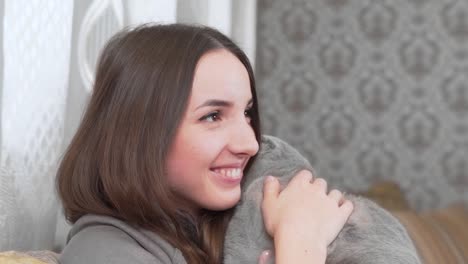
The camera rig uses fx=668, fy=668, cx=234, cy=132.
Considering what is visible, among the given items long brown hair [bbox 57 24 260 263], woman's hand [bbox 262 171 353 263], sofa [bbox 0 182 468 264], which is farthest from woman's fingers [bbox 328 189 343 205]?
sofa [bbox 0 182 468 264]

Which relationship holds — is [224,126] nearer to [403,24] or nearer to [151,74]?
[151,74]

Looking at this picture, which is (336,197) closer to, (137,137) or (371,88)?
(137,137)

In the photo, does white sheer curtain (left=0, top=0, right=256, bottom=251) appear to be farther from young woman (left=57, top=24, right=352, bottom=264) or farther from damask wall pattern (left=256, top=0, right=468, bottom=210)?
damask wall pattern (left=256, top=0, right=468, bottom=210)

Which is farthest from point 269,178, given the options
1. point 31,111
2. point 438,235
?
point 438,235

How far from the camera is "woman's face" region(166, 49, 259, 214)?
1.17 meters

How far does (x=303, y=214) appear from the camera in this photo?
3.79 ft

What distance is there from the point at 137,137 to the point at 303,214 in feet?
1.04

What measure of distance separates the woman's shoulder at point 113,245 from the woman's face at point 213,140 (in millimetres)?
122

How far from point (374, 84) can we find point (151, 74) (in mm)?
2068

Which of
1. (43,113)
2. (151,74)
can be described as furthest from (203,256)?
(43,113)

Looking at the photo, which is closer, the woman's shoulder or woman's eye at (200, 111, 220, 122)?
the woman's shoulder

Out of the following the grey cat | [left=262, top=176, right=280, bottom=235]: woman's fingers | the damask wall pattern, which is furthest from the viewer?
the damask wall pattern

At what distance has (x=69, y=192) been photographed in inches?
47.3

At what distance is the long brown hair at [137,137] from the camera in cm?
115
